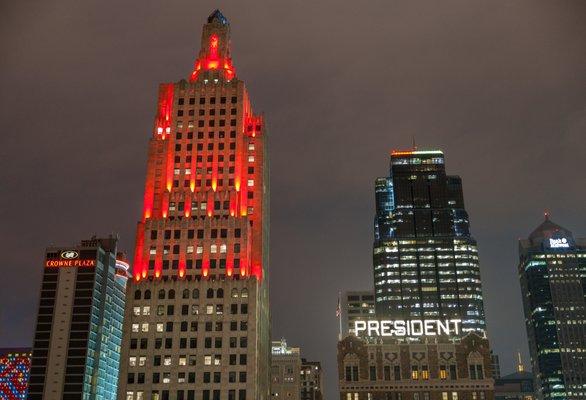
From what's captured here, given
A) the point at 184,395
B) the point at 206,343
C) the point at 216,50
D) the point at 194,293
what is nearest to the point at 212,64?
the point at 216,50

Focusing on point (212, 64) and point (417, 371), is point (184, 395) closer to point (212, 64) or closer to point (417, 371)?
point (417, 371)

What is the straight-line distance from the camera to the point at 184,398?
13800cm

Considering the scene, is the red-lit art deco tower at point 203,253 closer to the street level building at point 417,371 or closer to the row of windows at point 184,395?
the row of windows at point 184,395

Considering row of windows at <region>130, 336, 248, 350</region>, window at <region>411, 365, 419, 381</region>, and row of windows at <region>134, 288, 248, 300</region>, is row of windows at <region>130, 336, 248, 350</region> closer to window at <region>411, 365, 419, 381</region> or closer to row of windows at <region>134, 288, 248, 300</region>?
row of windows at <region>134, 288, 248, 300</region>

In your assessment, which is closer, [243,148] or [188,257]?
[188,257]

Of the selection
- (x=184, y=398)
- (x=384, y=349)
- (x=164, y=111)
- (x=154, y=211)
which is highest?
(x=164, y=111)

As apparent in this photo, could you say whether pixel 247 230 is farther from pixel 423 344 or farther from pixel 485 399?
pixel 485 399

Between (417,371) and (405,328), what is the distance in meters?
14.1

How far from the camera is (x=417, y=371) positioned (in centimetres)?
16462

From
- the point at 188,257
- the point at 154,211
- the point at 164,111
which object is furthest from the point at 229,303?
the point at 164,111

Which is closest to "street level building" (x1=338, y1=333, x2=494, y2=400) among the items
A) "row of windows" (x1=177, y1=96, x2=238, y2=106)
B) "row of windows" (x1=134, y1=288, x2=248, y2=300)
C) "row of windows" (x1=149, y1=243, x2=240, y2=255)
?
"row of windows" (x1=134, y1=288, x2=248, y2=300)

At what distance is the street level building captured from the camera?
161 meters

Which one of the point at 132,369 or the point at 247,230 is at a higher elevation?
the point at 247,230

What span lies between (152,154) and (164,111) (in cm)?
1383
